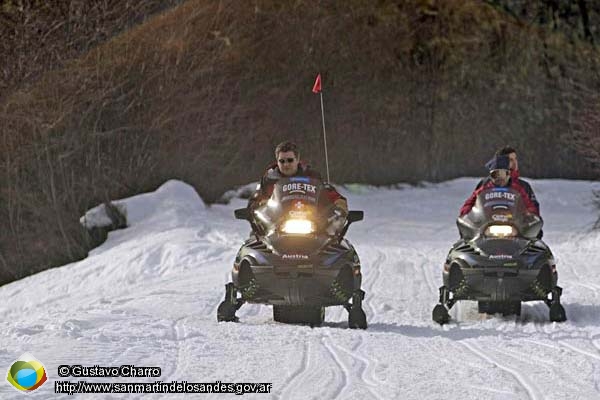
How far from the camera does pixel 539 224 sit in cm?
1134

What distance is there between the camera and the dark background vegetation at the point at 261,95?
2384cm

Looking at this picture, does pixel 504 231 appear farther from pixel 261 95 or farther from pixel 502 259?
pixel 261 95

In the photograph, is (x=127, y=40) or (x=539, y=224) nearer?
(x=539, y=224)

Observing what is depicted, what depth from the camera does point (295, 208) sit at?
10.3 meters

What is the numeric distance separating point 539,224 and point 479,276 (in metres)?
0.82

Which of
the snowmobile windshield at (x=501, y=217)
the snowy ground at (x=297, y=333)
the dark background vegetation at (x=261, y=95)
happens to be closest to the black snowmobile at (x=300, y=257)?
the snowy ground at (x=297, y=333)

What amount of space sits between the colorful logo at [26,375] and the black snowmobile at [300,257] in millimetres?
3147

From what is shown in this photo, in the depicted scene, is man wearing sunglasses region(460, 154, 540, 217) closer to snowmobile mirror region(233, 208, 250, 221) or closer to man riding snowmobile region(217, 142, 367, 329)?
man riding snowmobile region(217, 142, 367, 329)

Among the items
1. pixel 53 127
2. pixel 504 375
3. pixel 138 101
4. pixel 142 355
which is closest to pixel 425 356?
pixel 504 375

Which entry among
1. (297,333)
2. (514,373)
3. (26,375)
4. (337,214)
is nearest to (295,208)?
(337,214)

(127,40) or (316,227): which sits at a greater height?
(127,40)

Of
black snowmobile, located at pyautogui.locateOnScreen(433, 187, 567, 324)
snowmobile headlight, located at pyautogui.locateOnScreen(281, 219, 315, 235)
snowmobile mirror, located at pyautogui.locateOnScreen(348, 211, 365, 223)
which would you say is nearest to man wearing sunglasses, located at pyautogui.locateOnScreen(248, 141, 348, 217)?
snowmobile mirror, located at pyautogui.locateOnScreen(348, 211, 365, 223)

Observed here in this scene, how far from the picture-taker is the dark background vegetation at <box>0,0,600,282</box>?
23844 mm

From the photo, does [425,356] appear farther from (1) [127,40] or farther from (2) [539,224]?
(1) [127,40]
